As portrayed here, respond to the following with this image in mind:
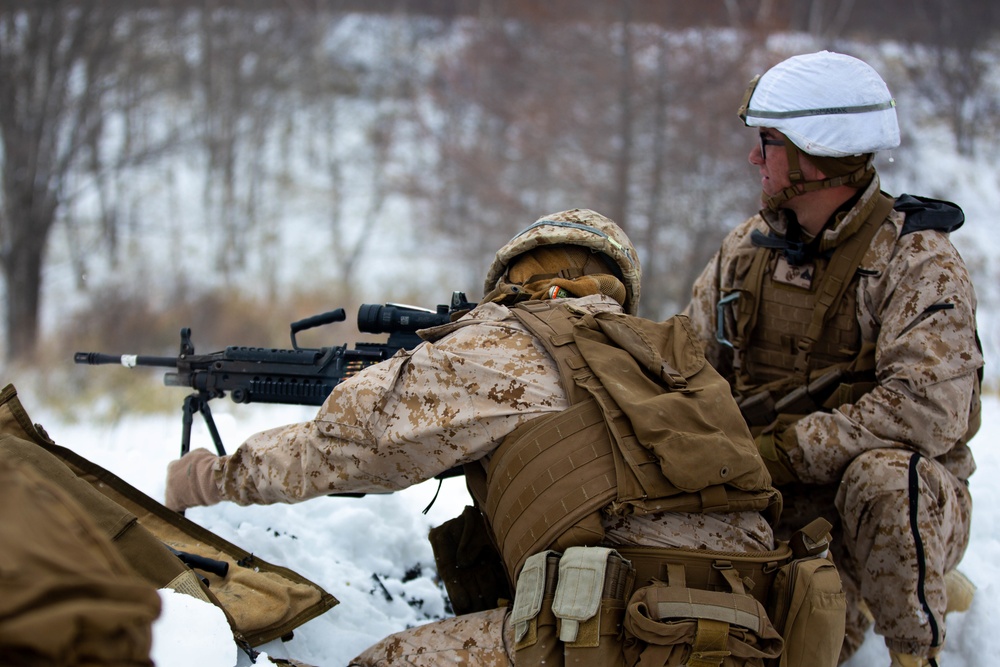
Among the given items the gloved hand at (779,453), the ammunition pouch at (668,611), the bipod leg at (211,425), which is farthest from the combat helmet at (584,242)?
the bipod leg at (211,425)

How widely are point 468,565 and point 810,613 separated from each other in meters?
1.20

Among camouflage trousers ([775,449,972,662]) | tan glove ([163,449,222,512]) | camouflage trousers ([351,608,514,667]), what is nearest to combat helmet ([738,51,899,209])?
camouflage trousers ([775,449,972,662])

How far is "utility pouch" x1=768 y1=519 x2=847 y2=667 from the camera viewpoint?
2.56m

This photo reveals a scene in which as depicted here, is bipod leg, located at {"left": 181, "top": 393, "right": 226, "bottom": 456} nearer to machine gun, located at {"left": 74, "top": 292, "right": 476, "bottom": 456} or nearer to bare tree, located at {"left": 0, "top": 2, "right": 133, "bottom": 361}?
machine gun, located at {"left": 74, "top": 292, "right": 476, "bottom": 456}

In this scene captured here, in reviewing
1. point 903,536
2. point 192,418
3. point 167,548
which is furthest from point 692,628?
point 192,418

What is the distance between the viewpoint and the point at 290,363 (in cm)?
359

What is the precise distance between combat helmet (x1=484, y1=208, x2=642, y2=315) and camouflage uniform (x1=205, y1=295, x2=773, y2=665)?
288mm

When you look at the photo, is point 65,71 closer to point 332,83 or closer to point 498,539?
point 332,83

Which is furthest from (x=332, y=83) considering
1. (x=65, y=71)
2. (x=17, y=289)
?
(x=17, y=289)

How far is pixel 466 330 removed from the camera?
278cm

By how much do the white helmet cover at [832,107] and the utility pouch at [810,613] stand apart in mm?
1683

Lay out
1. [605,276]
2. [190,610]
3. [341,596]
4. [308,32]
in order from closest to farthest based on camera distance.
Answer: [190,610] < [605,276] < [341,596] < [308,32]

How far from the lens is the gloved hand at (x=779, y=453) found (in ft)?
11.3

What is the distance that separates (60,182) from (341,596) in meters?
12.0
